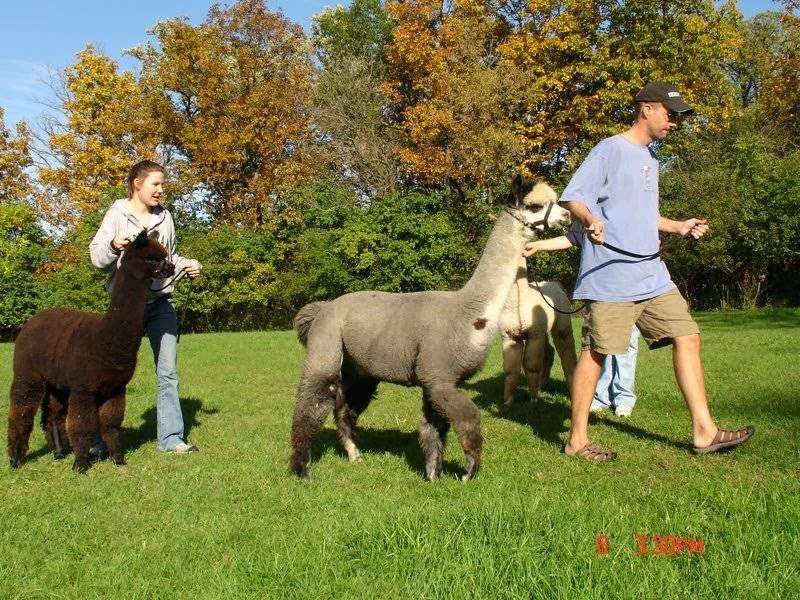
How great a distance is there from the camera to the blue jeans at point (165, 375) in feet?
24.1

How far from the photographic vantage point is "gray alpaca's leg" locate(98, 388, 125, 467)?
6.65m

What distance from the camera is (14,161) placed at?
43.3 m

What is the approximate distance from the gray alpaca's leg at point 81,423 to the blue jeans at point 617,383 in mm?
5474

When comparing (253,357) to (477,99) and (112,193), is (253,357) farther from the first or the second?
(112,193)

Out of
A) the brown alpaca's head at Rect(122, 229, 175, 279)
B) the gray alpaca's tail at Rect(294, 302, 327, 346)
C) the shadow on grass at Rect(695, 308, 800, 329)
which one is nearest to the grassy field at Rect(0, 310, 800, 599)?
the gray alpaca's tail at Rect(294, 302, 327, 346)

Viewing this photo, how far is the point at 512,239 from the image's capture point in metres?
5.88

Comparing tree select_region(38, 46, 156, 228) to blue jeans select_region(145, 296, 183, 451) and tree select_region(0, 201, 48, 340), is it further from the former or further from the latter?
blue jeans select_region(145, 296, 183, 451)

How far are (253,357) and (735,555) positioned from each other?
13.9 metres

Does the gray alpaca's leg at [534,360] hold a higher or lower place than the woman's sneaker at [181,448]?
higher

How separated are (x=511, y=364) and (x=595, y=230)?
3.93 metres

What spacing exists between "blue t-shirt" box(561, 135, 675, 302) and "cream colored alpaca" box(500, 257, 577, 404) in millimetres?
2724

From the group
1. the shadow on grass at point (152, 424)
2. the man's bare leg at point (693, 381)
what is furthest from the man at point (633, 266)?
the shadow on grass at point (152, 424)

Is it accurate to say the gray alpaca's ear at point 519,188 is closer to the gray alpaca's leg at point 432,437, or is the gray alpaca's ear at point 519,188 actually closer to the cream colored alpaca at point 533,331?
the gray alpaca's leg at point 432,437

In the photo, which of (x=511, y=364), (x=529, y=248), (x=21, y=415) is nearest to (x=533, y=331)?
(x=511, y=364)
